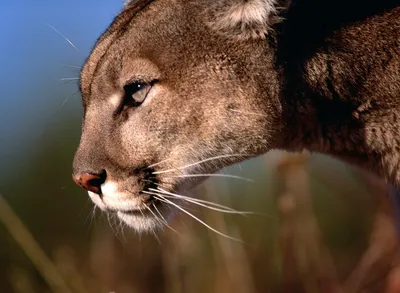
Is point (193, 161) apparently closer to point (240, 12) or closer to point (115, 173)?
point (115, 173)

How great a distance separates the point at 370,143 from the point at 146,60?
88 centimetres

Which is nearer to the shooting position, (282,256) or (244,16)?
(244,16)

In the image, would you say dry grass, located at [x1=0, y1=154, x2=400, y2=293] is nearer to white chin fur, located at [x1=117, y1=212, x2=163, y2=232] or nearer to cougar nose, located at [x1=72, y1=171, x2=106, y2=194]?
white chin fur, located at [x1=117, y1=212, x2=163, y2=232]

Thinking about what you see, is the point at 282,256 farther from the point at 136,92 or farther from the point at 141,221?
the point at 136,92

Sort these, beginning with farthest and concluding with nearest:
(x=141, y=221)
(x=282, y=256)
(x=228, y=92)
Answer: (x=282, y=256)
(x=141, y=221)
(x=228, y=92)

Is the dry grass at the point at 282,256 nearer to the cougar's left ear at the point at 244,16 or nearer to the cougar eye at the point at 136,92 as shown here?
the cougar eye at the point at 136,92

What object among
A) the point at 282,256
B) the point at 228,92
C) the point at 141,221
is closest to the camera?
the point at 228,92

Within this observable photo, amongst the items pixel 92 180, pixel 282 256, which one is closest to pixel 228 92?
pixel 92 180

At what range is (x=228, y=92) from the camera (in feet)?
10.6

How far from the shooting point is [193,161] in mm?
3248

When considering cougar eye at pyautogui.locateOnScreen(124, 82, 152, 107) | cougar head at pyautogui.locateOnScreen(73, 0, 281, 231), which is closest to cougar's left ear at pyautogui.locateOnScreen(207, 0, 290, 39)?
cougar head at pyautogui.locateOnScreen(73, 0, 281, 231)

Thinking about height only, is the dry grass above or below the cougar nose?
below

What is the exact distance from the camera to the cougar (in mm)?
3236

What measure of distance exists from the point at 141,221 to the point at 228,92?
1.98 feet
